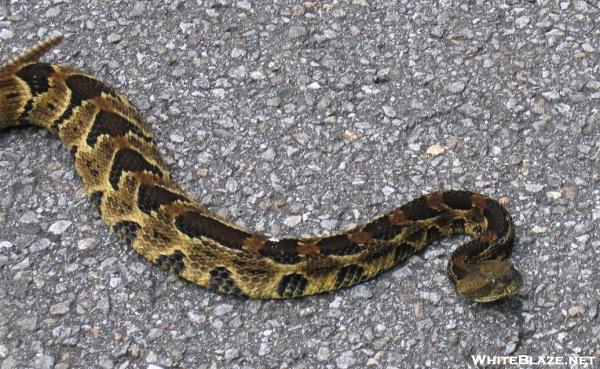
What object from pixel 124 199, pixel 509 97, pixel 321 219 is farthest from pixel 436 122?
pixel 124 199

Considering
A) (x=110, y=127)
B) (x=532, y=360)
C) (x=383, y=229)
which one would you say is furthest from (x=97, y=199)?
(x=532, y=360)

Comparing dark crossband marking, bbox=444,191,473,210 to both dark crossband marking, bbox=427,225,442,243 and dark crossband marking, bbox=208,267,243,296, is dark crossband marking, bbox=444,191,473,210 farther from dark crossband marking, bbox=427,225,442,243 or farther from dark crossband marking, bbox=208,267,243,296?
dark crossband marking, bbox=208,267,243,296

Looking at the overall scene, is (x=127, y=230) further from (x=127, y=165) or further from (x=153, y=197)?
(x=127, y=165)

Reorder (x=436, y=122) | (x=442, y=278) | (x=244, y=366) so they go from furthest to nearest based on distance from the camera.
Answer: (x=436, y=122)
(x=442, y=278)
(x=244, y=366)

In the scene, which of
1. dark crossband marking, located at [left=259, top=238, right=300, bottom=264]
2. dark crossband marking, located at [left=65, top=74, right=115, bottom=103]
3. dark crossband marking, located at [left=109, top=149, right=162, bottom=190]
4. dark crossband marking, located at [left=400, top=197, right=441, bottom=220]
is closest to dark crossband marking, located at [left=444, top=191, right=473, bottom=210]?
dark crossband marking, located at [left=400, top=197, right=441, bottom=220]

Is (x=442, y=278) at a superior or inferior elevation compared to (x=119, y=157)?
inferior

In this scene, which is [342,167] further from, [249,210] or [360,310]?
[360,310]

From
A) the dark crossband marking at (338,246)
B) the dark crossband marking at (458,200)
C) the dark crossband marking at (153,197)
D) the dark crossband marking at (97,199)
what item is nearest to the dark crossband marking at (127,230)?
the dark crossband marking at (153,197)
